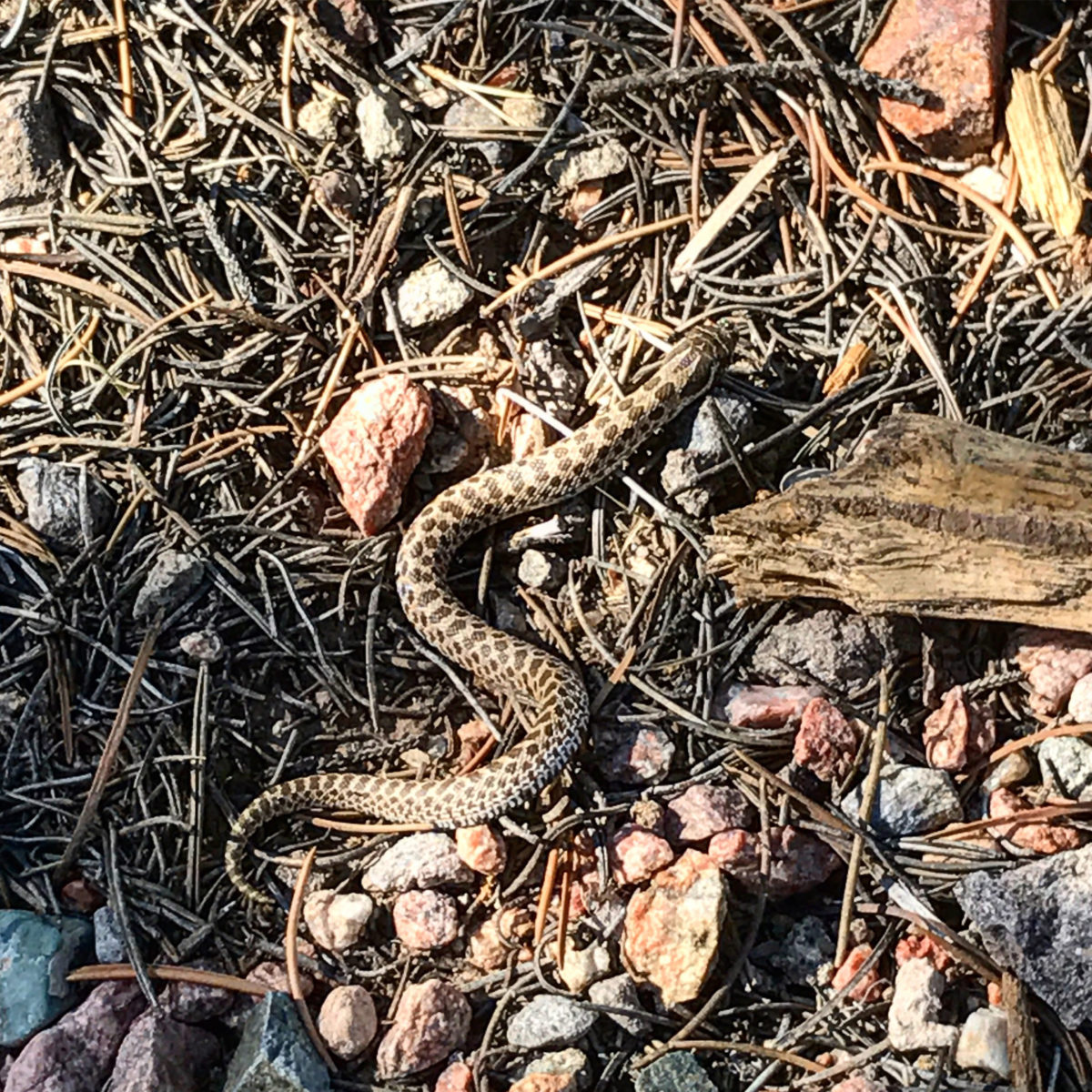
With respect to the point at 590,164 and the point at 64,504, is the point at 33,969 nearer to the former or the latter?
the point at 64,504

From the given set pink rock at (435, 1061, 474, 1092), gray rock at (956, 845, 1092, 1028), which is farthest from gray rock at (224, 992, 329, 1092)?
gray rock at (956, 845, 1092, 1028)

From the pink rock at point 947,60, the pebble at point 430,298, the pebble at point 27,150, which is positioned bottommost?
the pebble at point 430,298

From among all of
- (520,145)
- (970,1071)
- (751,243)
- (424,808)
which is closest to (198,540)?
(424,808)

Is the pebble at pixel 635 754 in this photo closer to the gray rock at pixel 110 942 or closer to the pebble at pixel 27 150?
the gray rock at pixel 110 942

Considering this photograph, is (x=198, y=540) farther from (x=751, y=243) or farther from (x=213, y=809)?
(x=751, y=243)

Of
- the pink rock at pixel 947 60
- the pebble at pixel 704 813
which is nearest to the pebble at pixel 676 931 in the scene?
the pebble at pixel 704 813
